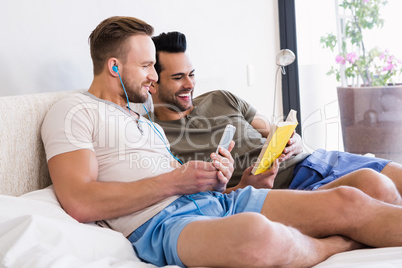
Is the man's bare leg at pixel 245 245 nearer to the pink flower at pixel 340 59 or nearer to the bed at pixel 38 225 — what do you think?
the bed at pixel 38 225

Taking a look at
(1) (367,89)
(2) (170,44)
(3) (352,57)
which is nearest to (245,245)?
(2) (170,44)

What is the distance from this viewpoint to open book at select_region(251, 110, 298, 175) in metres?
1.66

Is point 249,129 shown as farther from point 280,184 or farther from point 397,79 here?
point 397,79

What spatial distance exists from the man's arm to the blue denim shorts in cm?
62

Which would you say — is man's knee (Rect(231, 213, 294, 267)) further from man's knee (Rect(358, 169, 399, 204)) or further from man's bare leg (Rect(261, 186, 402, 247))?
man's knee (Rect(358, 169, 399, 204))

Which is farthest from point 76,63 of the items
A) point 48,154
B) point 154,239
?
point 154,239

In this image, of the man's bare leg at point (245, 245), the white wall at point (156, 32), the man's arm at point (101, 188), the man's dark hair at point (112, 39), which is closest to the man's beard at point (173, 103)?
the white wall at point (156, 32)

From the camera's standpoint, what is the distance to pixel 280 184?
6.73 ft

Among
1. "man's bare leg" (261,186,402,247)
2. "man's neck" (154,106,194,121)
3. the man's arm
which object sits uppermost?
"man's neck" (154,106,194,121)

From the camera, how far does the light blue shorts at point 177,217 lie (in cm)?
133

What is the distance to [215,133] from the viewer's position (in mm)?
2164

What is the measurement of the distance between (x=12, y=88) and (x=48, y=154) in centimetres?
46

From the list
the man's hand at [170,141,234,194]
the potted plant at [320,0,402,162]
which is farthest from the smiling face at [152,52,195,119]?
the potted plant at [320,0,402,162]

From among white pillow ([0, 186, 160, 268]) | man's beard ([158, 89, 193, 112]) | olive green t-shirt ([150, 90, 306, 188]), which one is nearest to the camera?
white pillow ([0, 186, 160, 268])
